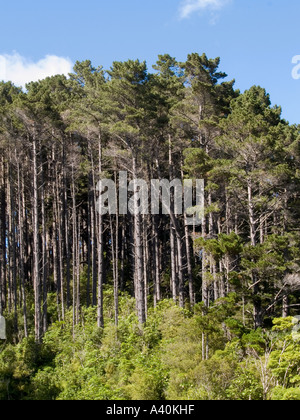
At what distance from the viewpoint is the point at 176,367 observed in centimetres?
1310

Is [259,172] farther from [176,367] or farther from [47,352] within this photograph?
[47,352]

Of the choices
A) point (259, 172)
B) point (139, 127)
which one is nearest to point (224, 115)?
point (139, 127)

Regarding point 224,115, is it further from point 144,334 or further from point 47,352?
point 47,352

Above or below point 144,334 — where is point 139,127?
above

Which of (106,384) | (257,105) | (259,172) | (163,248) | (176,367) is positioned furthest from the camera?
(163,248)

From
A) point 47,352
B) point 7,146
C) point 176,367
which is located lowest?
point 47,352

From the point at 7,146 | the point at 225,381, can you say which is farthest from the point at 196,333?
the point at 7,146

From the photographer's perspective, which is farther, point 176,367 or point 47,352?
point 47,352

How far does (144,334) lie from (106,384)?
4.62m

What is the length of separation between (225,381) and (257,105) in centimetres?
1413

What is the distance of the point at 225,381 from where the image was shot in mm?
12023

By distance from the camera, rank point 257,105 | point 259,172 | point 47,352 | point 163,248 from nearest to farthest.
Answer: point 259,172 → point 47,352 → point 257,105 → point 163,248
